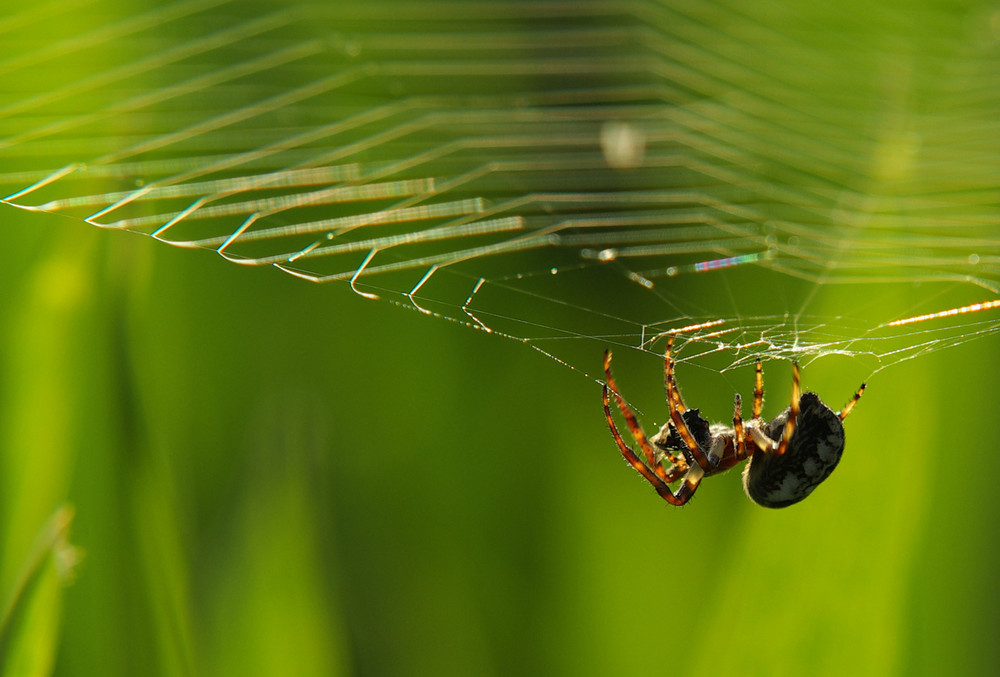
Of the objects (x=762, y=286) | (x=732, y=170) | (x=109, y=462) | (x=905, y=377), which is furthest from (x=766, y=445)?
(x=109, y=462)

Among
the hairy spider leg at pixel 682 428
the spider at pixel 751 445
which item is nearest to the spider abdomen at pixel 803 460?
the spider at pixel 751 445

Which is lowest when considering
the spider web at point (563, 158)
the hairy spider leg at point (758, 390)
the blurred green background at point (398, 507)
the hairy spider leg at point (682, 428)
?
the blurred green background at point (398, 507)

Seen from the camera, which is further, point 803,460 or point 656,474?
point 656,474

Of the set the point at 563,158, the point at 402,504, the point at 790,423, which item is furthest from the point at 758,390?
the point at 563,158

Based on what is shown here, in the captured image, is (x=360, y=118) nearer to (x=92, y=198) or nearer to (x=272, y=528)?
(x=92, y=198)

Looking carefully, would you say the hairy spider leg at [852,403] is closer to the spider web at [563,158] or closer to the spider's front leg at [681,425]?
the spider web at [563,158]

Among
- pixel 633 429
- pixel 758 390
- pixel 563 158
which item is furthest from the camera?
pixel 563 158

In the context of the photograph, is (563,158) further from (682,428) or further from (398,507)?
(398,507)
